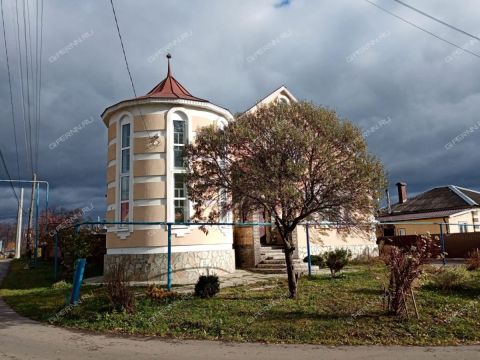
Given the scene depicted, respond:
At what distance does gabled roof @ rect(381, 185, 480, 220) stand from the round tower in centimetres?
2300

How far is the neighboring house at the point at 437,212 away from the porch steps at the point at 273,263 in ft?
44.7

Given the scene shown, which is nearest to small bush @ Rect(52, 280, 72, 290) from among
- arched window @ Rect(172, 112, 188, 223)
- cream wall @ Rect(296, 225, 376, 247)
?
arched window @ Rect(172, 112, 188, 223)

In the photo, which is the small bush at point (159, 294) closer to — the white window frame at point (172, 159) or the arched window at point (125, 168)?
the white window frame at point (172, 159)

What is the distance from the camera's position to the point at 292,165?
346 inches

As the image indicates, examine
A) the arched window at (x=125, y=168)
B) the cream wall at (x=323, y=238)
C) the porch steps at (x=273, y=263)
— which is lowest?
the porch steps at (x=273, y=263)

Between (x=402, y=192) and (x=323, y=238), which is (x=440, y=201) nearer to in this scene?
(x=402, y=192)

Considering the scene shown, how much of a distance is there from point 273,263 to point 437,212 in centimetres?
2142

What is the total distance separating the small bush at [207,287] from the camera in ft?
34.9

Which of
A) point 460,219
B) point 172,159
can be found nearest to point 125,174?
point 172,159

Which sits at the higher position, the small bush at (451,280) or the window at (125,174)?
the window at (125,174)

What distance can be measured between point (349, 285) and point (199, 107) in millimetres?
8389

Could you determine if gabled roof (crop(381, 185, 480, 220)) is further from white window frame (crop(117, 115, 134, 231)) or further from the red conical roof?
white window frame (crop(117, 115, 134, 231))

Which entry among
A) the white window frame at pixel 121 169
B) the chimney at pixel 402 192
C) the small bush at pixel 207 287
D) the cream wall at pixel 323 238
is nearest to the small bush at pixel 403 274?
the small bush at pixel 207 287

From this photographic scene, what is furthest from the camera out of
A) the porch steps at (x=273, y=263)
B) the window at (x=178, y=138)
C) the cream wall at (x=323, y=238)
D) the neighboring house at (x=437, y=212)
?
the neighboring house at (x=437, y=212)
